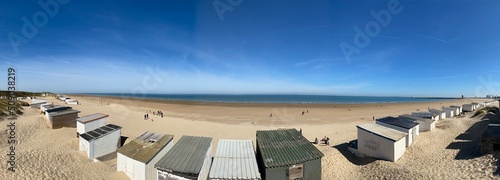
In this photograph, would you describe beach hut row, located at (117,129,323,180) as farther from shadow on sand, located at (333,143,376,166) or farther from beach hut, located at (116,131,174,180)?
shadow on sand, located at (333,143,376,166)

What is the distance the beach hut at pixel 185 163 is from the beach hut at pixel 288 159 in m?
3.14

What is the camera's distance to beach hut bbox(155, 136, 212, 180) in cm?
980

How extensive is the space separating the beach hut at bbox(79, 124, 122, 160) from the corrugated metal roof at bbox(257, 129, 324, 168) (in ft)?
37.1

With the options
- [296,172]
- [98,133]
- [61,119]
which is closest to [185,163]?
[296,172]

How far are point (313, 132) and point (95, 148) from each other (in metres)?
21.6

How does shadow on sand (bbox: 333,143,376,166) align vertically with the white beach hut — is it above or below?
below

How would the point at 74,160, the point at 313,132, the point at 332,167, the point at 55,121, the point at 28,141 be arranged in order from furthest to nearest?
1. the point at 313,132
2. the point at 55,121
3. the point at 28,141
4. the point at 332,167
5. the point at 74,160

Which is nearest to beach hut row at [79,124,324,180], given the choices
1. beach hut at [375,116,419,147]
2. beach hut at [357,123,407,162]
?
beach hut at [357,123,407,162]

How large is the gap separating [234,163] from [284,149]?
10.6ft

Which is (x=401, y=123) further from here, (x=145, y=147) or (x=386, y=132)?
(x=145, y=147)

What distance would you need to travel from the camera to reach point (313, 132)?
25969 millimetres

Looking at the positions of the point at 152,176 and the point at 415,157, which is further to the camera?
the point at 415,157

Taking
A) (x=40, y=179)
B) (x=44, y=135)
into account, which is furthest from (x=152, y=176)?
(x=44, y=135)

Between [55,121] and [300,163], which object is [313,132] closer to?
[300,163]
